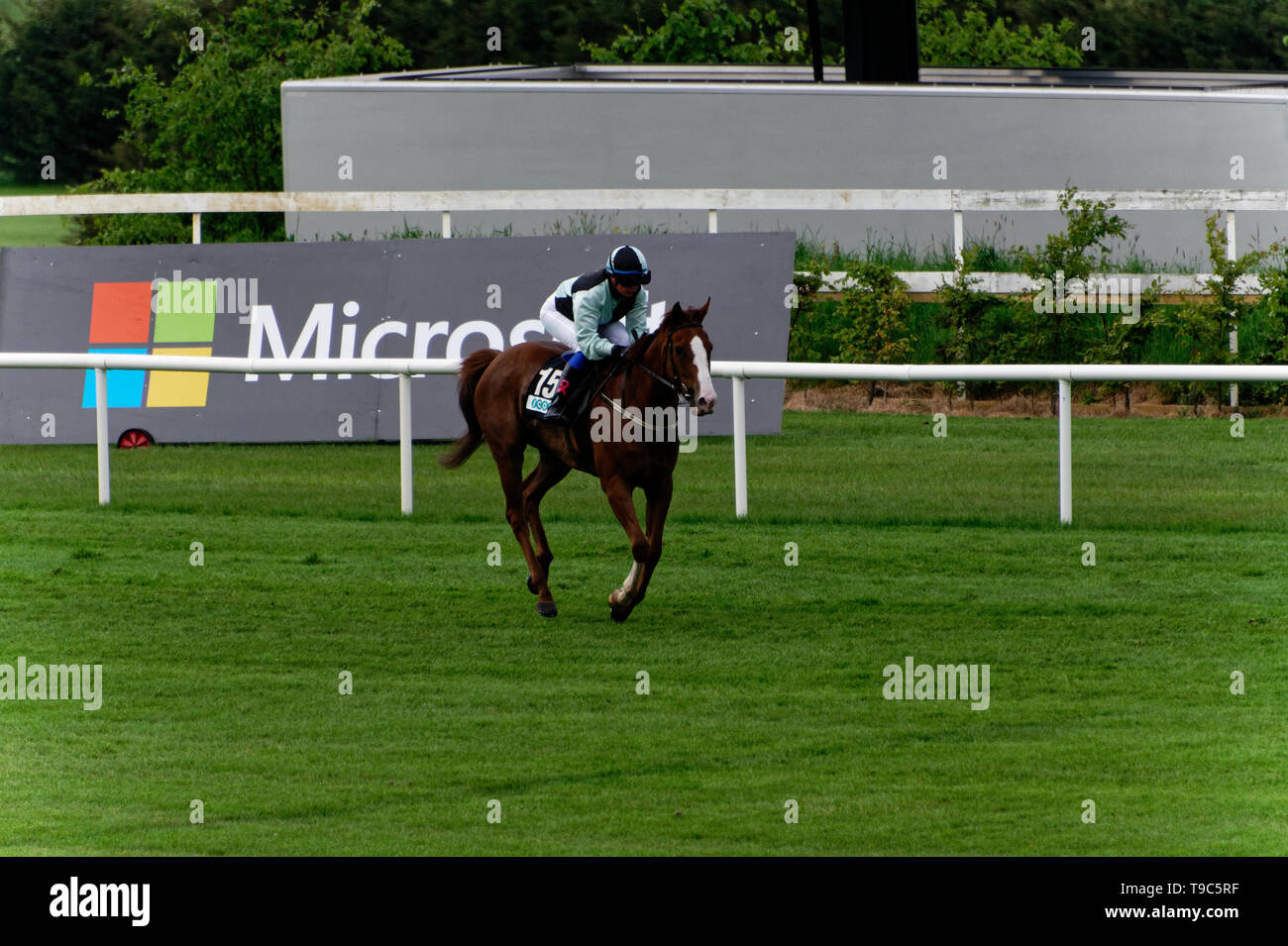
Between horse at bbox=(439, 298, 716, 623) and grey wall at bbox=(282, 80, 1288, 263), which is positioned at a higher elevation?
grey wall at bbox=(282, 80, 1288, 263)

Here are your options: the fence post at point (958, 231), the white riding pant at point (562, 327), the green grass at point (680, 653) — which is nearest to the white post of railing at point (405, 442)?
the green grass at point (680, 653)

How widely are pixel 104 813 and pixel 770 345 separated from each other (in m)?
8.61

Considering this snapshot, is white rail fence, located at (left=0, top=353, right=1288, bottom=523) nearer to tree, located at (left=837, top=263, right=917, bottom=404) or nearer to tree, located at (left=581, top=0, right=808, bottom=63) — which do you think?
tree, located at (left=837, top=263, right=917, bottom=404)

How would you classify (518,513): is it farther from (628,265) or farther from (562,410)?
(628,265)

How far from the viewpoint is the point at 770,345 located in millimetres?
14195

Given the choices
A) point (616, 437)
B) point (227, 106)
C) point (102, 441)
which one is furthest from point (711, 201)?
point (227, 106)

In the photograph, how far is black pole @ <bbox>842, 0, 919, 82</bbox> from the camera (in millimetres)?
20219

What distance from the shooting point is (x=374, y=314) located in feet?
48.0

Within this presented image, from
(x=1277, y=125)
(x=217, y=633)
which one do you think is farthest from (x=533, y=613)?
(x=1277, y=125)

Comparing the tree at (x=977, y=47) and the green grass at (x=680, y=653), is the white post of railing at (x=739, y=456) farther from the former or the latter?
the tree at (x=977, y=47)

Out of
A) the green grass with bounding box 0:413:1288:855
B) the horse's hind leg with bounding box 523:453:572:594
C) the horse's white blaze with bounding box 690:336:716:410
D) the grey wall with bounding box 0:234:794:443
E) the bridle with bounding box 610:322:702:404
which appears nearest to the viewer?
the green grass with bounding box 0:413:1288:855

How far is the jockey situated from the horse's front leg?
48 centimetres

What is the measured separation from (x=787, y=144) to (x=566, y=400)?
10499 millimetres

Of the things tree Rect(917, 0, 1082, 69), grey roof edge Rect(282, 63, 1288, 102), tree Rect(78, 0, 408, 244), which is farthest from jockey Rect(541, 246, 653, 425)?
tree Rect(917, 0, 1082, 69)
